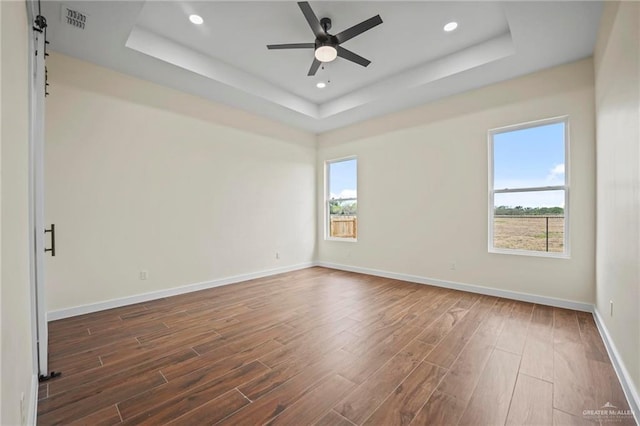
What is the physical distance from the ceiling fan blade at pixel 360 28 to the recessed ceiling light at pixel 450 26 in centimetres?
97

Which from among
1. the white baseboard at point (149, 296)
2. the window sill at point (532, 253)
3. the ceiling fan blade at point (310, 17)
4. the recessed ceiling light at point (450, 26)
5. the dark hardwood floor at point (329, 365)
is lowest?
the dark hardwood floor at point (329, 365)

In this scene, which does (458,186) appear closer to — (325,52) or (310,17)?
(325,52)

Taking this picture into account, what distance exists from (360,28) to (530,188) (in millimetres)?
3006

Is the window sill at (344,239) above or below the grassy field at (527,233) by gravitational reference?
below

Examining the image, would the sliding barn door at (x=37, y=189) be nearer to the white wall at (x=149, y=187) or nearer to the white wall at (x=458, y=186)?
the white wall at (x=149, y=187)

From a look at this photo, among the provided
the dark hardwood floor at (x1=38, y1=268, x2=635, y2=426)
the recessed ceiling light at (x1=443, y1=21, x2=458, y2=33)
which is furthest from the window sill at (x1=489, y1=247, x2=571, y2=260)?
the recessed ceiling light at (x1=443, y1=21, x2=458, y2=33)

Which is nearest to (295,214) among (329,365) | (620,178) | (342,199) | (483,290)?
(342,199)

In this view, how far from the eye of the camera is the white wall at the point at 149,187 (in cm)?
308

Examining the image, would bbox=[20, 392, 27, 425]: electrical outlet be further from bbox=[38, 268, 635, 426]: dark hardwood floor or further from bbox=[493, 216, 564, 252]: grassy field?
bbox=[493, 216, 564, 252]: grassy field

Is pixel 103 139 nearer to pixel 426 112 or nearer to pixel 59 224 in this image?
pixel 59 224

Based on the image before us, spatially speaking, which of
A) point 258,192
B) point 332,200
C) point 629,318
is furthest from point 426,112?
point 629,318

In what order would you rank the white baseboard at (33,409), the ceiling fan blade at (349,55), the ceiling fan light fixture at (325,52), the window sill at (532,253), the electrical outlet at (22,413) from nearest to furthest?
the electrical outlet at (22,413)
the white baseboard at (33,409)
the ceiling fan light fixture at (325,52)
the ceiling fan blade at (349,55)
the window sill at (532,253)

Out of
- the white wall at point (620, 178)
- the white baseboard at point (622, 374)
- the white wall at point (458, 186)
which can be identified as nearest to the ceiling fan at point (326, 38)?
the white wall at point (620, 178)

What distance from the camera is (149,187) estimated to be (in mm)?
3691
